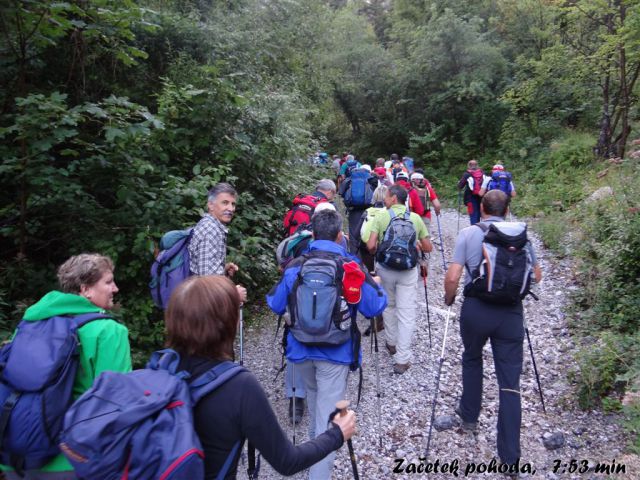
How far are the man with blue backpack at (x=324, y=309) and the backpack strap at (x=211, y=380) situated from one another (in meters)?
1.37

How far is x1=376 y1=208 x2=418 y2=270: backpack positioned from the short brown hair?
351 cm

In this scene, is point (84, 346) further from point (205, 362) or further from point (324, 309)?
point (324, 309)

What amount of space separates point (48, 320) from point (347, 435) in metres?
1.56

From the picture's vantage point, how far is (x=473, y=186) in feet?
32.5

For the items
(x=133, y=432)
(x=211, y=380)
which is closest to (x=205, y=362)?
(x=211, y=380)

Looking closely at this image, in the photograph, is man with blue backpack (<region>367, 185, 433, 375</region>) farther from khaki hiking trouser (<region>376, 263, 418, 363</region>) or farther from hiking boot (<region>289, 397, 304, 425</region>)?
hiking boot (<region>289, 397, 304, 425</region>)

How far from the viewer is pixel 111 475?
143 cm

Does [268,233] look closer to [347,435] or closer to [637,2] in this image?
[347,435]

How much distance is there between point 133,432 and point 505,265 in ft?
9.92

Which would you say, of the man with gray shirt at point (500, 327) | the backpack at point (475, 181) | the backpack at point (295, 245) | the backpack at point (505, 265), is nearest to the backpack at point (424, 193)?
the backpack at point (475, 181)

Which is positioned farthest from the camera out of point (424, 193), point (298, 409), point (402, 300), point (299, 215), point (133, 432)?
point (424, 193)

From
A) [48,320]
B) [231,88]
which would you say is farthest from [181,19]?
[48,320]

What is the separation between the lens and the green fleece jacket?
2.05 meters

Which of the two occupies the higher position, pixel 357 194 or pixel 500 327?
pixel 357 194
